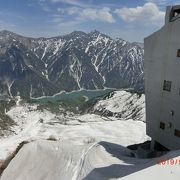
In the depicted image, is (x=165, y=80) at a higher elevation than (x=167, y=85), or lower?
higher

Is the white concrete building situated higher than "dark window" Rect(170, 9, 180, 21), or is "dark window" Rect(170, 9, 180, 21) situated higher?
"dark window" Rect(170, 9, 180, 21)

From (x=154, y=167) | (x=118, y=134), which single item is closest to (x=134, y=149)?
(x=154, y=167)

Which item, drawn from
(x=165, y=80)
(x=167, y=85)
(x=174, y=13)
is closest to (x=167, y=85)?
(x=167, y=85)

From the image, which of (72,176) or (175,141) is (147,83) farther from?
(72,176)

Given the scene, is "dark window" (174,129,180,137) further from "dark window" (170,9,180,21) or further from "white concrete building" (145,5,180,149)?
"dark window" (170,9,180,21)

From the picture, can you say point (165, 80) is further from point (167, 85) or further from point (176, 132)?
point (176, 132)

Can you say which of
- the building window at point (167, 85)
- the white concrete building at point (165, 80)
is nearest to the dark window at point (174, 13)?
the white concrete building at point (165, 80)

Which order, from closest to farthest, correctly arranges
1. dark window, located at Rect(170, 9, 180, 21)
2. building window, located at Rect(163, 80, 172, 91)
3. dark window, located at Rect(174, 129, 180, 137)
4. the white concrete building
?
1. the white concrete building
2. dark window, located at Rect(170, 9, 180, 21)
3. dark window, located at Rect(174, 129, 180, 137)
4. building window, located at Rect(163, 80, 172, 91)

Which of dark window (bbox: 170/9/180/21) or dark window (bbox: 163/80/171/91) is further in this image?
dark window (bbox: 163/80/171/91)

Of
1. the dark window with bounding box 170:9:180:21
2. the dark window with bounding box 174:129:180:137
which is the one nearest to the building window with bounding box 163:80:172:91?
the dark window with bounding box 174:129:180:137
